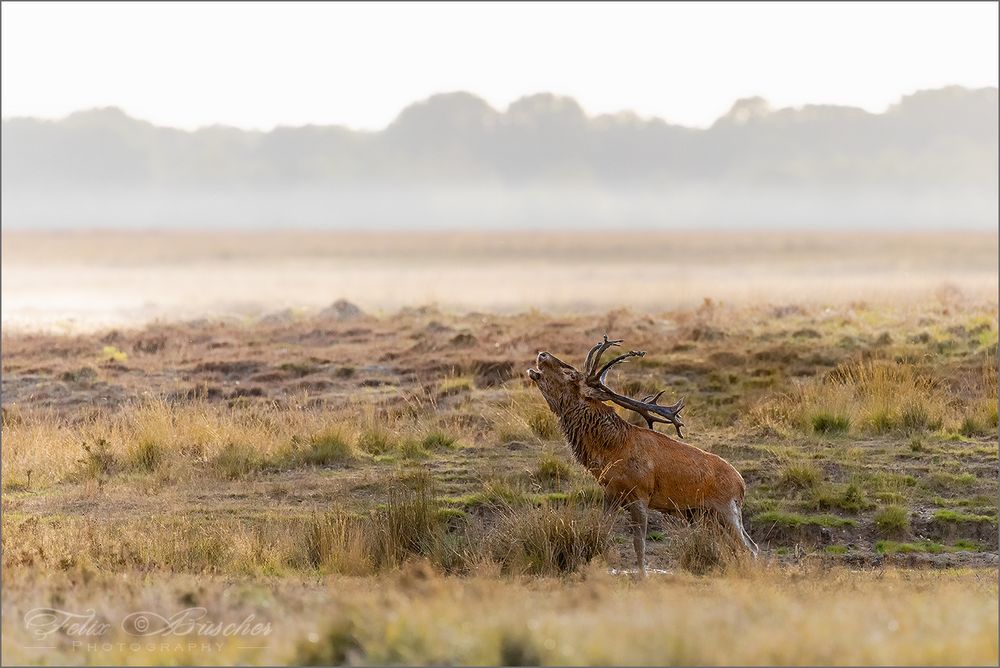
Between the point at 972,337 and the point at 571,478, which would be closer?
the point at 571,478

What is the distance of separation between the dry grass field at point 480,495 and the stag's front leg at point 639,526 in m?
0.28

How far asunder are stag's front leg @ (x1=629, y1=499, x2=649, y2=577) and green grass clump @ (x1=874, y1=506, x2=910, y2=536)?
3.09 metres

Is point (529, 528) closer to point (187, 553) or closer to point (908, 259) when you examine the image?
point (187, 553)

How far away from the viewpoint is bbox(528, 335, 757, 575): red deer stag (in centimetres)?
1131

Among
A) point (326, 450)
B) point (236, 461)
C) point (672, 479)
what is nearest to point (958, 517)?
point (672, 479)

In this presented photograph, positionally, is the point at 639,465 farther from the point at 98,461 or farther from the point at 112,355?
the point at 112,355

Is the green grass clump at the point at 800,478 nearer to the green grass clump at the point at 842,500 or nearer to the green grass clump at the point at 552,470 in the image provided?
the green grass clump at the point at 842,500

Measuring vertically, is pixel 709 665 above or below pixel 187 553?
above

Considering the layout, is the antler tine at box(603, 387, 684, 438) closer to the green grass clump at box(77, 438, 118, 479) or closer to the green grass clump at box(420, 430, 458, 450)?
the green grass clump at box(420, 430, 458, 450)

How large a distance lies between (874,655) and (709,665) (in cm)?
78

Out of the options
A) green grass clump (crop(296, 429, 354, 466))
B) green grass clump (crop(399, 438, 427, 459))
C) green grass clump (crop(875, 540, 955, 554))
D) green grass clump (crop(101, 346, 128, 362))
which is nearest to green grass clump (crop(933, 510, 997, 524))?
green grass clump (crop(875, 540, 955, 554))

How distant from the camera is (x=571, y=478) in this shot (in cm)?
1444

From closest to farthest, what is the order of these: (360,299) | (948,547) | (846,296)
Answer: (948,547) < (846,296) < (360,299)

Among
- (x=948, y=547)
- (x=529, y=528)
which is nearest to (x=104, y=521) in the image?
(x=529, y=528)
